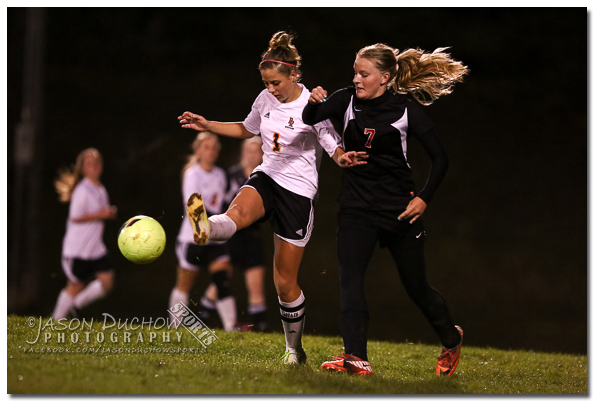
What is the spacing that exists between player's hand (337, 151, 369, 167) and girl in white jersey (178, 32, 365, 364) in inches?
6.0

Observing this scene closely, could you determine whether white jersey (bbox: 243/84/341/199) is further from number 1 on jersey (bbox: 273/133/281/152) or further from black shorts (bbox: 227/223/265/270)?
black shorts (bbox: 227/223/265/270)

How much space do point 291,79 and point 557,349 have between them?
796cm

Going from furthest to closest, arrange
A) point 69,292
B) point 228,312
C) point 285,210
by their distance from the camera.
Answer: point 69,292 < point 228,312 < point 285,210

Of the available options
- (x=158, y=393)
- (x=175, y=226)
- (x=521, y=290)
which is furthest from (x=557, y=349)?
(x=158, y=393)

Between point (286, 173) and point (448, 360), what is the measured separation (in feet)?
5.54

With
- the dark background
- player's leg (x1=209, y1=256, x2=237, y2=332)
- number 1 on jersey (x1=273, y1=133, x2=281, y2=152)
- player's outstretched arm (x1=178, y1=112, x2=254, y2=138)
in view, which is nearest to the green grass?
number 1 on jersey (x1=273, y1=133, x2=281, y2=152)

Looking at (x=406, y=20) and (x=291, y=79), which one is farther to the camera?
(x=406, y=20)

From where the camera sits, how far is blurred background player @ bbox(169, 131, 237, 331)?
29.1 feet

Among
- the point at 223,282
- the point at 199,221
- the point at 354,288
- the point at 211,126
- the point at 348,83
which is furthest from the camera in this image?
the point at 348,83

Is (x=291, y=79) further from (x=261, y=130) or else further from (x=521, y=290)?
(x=521, y=290)

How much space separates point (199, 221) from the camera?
4.67 m

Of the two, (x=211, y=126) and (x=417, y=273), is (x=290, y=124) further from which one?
(x=417, y=273)

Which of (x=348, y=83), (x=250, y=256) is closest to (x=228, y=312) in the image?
(x=250, y=256)

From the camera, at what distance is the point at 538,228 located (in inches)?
695
